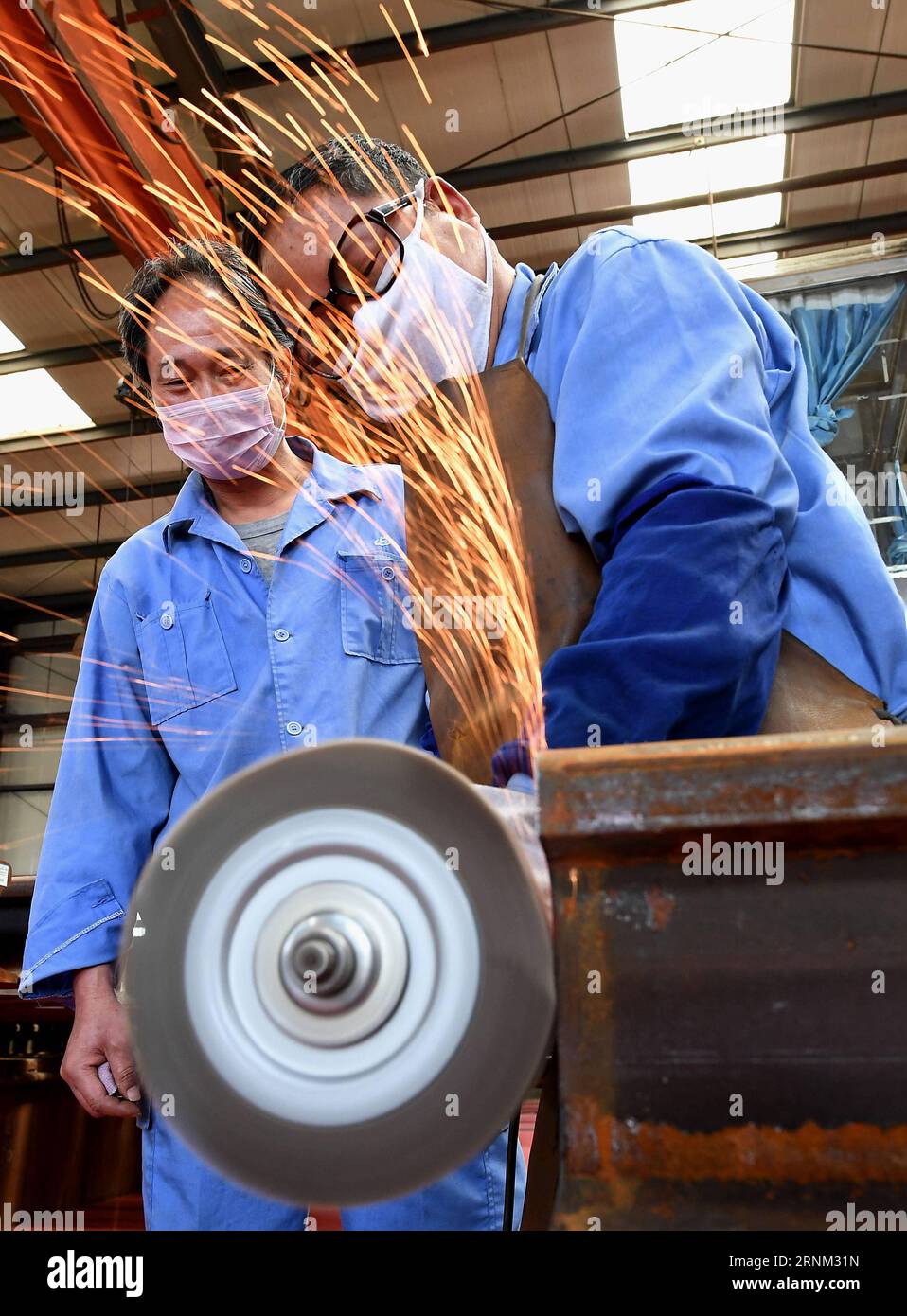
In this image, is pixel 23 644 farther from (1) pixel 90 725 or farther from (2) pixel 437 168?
(1) pixel 90 725

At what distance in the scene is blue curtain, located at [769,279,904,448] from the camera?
6355 mm

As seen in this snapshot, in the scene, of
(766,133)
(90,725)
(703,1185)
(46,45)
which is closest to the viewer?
(703,1185)

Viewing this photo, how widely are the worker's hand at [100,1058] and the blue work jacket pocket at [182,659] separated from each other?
52cm

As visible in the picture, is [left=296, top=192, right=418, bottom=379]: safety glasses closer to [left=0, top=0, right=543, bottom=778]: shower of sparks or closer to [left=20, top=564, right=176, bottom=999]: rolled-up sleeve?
[left=0, top=0, right=543, bottom=778]: shower of sparks

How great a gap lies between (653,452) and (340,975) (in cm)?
68

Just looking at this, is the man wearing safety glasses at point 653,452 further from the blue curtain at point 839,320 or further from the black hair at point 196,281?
the blue curtain at point 839,320

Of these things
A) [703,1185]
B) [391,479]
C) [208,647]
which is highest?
[391,479]

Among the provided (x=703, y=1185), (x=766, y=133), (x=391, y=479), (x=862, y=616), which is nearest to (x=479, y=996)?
(x=703, y=1185)

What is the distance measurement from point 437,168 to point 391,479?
583 centimetres

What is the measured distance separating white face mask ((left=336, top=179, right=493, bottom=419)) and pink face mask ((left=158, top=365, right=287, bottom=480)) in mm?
420

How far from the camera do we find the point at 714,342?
1.37 meters

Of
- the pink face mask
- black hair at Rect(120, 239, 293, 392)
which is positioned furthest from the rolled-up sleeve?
black hair at Rect(120, 239, 293, 392)

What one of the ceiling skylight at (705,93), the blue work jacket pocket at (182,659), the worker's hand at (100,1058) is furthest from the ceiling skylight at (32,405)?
the worker's hand at (100,1058)
